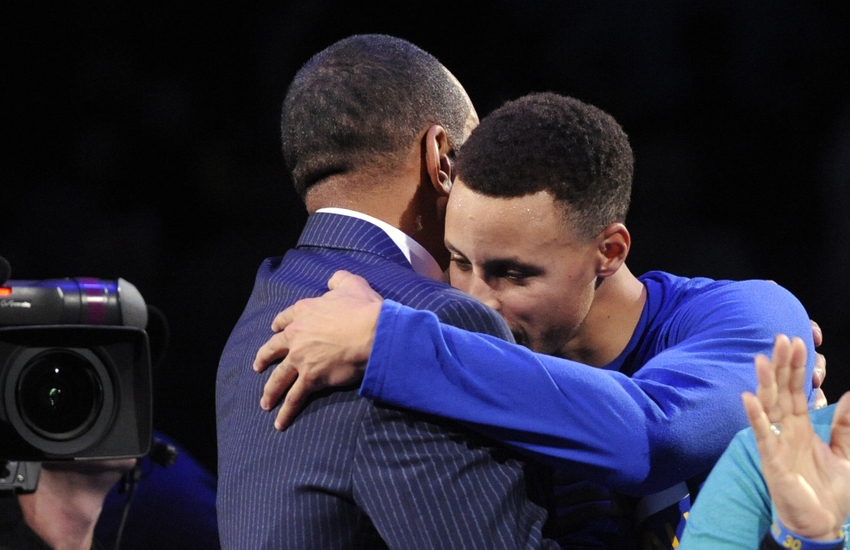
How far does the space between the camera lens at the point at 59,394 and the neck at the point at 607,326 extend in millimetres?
749

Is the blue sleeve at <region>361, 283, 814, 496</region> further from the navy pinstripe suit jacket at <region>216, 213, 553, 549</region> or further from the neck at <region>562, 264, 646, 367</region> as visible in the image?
the neck at <region>562, 264, 646, 367</region>

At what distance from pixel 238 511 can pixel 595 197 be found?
69 centimetres

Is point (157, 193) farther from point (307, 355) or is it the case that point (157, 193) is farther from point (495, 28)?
point (307, 355)

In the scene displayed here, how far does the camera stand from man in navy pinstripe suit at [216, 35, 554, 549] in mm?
1079

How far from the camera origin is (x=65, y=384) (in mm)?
1522

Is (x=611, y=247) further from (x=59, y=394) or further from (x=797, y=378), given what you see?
(x=59, y=394)

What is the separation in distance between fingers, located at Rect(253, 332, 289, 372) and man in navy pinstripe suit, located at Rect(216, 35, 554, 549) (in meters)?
0.03

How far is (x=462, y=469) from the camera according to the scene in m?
1.10

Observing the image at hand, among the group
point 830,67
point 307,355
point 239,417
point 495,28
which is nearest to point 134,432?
point 239,417

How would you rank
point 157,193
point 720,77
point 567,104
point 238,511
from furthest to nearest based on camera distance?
1. point 720,77
2. point 157,193
3. point 567,104
4. point 238,511

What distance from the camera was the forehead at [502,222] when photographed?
55.9 inches

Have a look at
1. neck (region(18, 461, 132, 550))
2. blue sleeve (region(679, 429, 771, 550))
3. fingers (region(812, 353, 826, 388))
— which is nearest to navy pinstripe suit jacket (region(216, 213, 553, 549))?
blue sleeve (region(679, 429, 771, 550))

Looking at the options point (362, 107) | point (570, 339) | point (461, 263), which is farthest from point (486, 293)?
point (362, 107)

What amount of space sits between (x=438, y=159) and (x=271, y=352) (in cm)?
41
